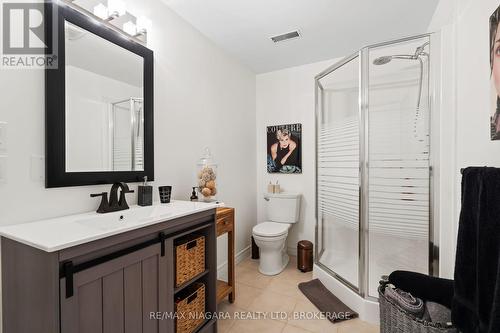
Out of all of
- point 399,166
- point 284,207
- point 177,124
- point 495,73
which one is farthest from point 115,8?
point 284,207

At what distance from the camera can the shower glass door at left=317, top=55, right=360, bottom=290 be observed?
6.72 ft

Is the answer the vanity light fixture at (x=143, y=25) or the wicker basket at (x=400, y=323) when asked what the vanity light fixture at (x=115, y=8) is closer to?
the vanity light fixture at (x=143, y=25)

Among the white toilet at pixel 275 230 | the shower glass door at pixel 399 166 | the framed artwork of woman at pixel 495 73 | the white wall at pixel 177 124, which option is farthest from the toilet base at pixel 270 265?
the framed artwork of woman at pixel 495 73

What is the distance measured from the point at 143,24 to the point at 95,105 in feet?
2.29

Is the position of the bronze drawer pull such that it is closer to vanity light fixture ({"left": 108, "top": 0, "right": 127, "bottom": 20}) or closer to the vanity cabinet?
the vanity cabinet

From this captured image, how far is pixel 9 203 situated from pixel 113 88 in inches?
33.0

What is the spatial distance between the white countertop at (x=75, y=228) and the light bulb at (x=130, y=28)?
1.17 m

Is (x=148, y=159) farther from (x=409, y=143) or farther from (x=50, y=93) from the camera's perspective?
(x=409, y=143)

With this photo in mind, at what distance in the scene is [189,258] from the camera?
1458 millimetres

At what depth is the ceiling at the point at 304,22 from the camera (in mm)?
1854

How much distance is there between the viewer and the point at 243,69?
293cm

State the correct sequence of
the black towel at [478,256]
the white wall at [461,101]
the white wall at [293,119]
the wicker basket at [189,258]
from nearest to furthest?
the black towel at [478,256] < the white wall at [461,101] < the wicker basket at [189,258] < the white wall at [293,119]

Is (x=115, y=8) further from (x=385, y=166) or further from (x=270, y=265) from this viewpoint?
(x=270, y=265)

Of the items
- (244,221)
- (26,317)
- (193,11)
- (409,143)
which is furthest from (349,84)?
(26,317)
